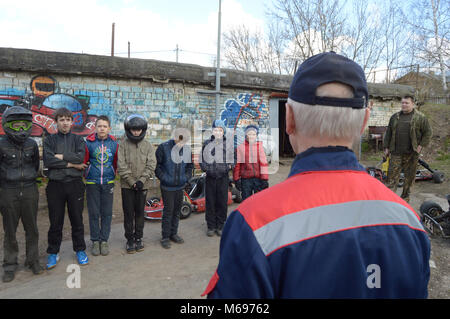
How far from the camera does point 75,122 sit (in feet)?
26.1

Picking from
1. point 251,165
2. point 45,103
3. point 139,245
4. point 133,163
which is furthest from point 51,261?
point 45,103

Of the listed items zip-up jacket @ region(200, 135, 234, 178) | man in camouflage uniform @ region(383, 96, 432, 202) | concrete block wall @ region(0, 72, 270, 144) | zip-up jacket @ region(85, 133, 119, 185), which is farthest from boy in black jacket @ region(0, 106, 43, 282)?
man in camouflage uniform @ region(383, 96, 432, 202)

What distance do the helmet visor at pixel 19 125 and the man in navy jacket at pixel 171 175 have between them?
186 cm

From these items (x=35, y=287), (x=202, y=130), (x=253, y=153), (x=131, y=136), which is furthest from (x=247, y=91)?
(x=35, y=287)

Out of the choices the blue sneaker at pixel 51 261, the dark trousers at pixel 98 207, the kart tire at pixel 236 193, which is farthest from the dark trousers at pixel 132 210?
the kart tire at pixel 236 193

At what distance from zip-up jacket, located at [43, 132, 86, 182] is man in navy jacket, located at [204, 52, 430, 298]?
3.84m

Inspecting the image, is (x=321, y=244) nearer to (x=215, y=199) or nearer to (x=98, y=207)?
(x=98, y=207)

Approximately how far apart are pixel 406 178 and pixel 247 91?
594cm

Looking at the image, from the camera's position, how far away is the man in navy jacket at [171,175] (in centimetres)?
511

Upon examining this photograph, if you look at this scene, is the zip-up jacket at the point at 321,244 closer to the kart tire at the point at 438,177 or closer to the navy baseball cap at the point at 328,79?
the navy baseball cap at the point at 328,79

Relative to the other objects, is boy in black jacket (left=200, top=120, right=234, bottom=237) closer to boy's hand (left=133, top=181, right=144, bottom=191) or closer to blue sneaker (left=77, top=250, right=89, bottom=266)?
boy's hand (left=133, top=181, right=144, bottom=191)

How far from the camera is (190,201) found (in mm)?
6793

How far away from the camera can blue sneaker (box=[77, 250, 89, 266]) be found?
14.2 ft

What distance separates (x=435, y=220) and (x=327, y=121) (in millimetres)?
5367
